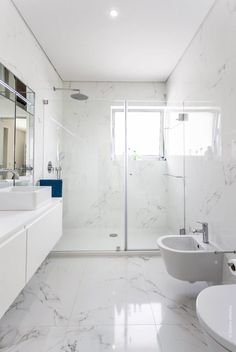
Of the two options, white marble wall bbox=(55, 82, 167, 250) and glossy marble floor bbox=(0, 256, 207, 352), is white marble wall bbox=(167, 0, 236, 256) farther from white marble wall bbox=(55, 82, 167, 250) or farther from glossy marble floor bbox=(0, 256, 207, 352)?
white marble wall bbox=(55, 82, 167, 250)

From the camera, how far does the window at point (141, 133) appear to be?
3.51 m

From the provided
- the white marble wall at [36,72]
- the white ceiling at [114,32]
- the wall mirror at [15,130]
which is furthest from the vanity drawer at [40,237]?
the white ceiling at [114,32]

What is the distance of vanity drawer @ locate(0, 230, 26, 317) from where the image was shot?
3.66ft

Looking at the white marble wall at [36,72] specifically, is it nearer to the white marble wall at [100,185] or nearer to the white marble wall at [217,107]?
the white marble wall at [100,185]

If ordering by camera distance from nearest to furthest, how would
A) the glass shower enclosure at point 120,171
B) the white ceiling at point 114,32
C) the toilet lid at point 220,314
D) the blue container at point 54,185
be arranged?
the toilet lid at point 220,314 < the white ceiling at point 114,32 < the blue container at point 54,185 < the glass shower enclosure at point 120,171

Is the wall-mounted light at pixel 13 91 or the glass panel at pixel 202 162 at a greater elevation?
the wall-mounted light at pixel 13 91

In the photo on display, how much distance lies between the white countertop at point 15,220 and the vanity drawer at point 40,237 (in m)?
0.05

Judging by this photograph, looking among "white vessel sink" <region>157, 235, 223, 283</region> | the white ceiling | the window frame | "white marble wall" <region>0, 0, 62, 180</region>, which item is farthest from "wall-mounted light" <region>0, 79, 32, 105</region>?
"white vessel sink" <region>157, 235, 223, 283</region>

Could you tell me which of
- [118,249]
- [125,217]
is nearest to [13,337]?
[118,249]

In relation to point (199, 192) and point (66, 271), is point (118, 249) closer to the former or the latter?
point (66, 271)

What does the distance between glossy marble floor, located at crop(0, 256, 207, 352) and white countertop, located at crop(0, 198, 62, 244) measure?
2.44 feet

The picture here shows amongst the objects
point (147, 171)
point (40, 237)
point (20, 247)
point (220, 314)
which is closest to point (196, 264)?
point (220, 314)

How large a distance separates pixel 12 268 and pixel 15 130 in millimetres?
1362

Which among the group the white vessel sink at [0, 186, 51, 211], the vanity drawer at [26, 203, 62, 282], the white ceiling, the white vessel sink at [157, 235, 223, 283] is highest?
the white ceiling
